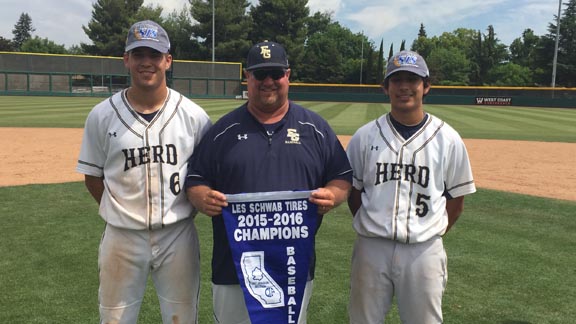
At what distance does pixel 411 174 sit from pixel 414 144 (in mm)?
197

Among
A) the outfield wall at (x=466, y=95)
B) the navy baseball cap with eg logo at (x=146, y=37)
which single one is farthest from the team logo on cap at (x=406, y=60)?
the outfield wall at (x=466, y=95)

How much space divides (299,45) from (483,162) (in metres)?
55.3

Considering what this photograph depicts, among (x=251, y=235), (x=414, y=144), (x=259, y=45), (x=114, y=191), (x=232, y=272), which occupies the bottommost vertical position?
(x=232, y=272)

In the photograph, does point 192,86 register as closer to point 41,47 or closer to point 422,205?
point 422,205

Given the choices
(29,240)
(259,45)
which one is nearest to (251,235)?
(259,45)

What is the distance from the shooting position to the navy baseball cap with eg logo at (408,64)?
290cm

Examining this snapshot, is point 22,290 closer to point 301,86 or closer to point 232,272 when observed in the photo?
point 232,272

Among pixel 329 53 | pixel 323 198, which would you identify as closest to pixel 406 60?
pixel 323 198

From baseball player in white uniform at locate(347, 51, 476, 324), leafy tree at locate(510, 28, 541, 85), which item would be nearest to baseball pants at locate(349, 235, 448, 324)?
baseball player in white uniform at locate(347, 51, 476, 324)

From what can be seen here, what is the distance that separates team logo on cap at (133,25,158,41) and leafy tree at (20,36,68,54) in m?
93.0

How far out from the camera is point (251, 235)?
2.74 m

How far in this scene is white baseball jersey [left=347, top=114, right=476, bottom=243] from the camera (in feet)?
9.47

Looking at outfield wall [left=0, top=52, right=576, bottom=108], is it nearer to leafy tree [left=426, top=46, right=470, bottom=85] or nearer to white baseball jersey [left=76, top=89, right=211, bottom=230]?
leafy tree [left=426, top=46, right=470, bottom=85]

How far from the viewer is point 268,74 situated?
270 cm
